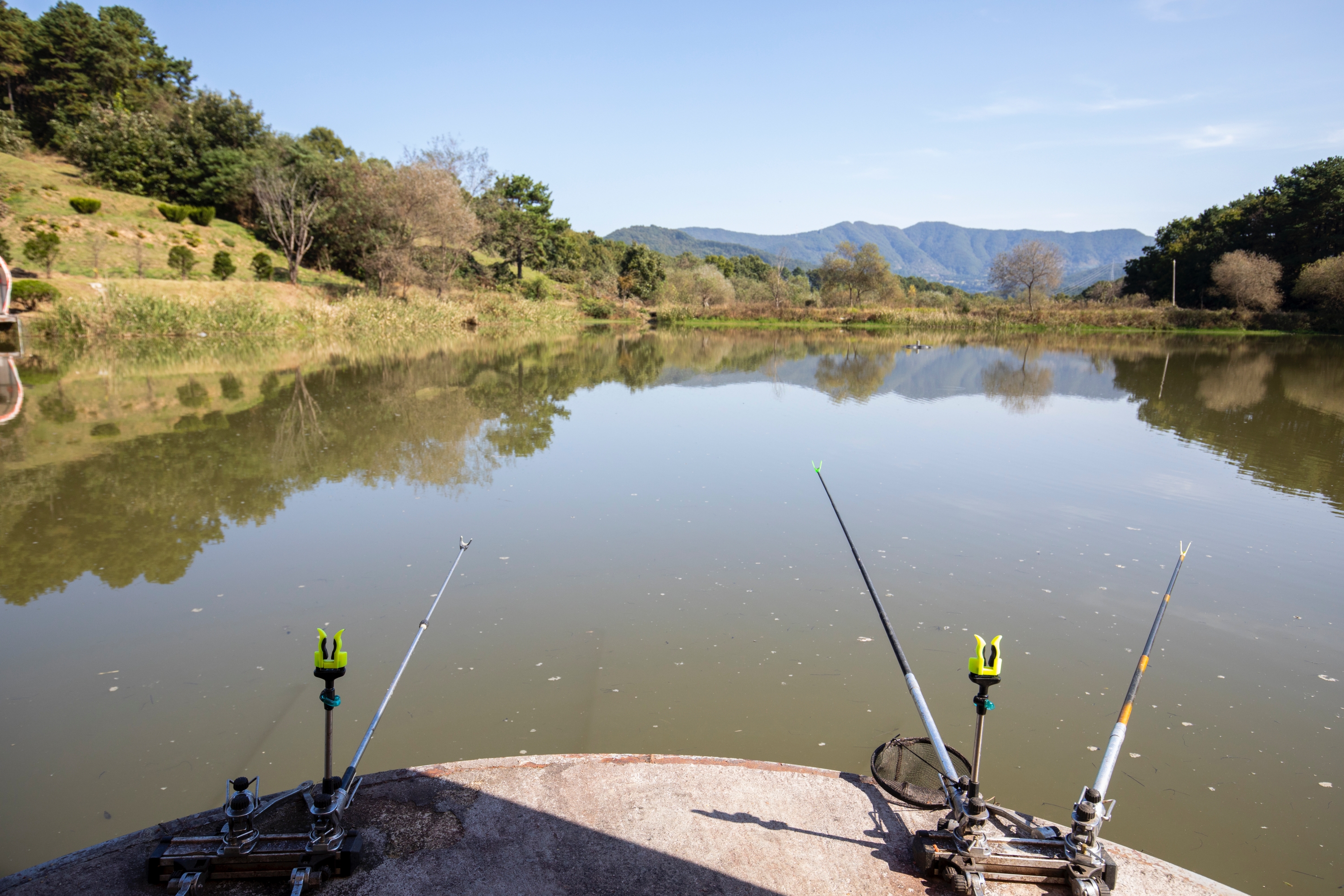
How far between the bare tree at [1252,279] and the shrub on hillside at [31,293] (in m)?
51.2

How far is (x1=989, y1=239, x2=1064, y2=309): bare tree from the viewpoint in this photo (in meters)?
46.9

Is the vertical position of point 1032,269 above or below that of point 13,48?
below

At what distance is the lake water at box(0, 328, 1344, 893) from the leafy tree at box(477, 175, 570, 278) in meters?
30.6

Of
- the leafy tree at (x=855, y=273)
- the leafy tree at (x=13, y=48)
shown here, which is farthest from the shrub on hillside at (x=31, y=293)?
the leafy tree at (x=855, y=273)

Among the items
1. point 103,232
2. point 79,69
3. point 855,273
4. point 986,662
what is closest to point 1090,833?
point 986,662

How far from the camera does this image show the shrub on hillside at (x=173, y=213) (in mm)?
26469

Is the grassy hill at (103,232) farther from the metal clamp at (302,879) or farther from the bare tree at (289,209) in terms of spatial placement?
the metal clamp at (302,879)

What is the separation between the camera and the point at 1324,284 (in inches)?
1336

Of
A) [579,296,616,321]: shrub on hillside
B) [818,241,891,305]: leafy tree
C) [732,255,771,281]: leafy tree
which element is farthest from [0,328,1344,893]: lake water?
[732,255,771,281]: leafy tree

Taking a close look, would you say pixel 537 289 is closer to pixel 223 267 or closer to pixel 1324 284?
pixel 223 267

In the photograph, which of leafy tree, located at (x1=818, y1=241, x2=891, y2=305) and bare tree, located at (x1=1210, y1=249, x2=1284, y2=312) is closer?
bare tree, located at (x1=1210, y1=249, x2=1284, y2=312)

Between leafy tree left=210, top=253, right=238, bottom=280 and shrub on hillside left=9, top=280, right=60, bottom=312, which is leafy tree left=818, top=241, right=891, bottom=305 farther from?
shrub on hillside left=9, top=280, right=60, bottom=312

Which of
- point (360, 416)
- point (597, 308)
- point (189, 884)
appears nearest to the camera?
point (189, 884)

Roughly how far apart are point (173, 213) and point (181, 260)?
5987 millimetres
